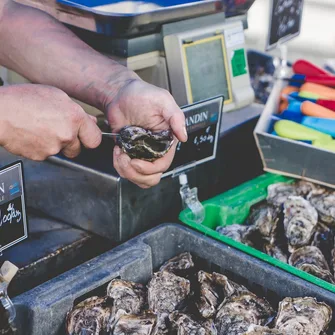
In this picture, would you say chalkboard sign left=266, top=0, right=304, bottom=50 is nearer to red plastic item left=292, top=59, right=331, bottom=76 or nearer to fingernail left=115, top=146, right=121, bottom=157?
Answer: red plastic item left=292, top=59, right=331, bottom=76

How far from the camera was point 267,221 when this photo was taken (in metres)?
2.19

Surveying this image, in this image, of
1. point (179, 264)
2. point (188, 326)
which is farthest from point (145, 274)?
point (188, 326)

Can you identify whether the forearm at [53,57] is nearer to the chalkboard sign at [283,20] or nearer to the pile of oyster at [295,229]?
the pile of oyster at [295,229]

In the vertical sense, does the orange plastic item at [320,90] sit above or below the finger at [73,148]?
below

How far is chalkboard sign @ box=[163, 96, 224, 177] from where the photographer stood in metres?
2.12

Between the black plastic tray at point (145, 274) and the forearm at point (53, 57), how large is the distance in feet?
1.68

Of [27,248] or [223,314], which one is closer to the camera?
[223,314]

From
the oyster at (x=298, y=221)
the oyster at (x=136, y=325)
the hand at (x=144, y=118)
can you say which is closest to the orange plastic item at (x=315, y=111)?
the oyster at (x=298, y=221)

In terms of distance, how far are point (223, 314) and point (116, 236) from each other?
506mm

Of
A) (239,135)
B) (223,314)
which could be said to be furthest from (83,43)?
(223,314)

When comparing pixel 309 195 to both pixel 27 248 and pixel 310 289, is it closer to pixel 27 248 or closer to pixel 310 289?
pixel 310 289

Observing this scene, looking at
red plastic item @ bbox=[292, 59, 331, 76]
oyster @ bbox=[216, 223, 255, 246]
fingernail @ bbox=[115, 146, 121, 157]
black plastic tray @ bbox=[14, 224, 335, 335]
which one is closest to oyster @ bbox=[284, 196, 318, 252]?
oyster @ bbox=[216, 223, 255, 246]

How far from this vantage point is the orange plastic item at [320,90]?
259 centimetres

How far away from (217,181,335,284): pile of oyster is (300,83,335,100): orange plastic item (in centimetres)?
46
